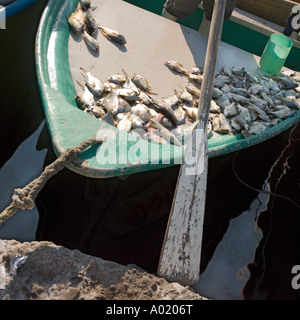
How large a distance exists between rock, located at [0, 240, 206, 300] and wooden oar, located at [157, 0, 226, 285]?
15 cm

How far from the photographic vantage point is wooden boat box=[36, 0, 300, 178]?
117 inches

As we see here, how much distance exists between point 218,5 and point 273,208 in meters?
2.22

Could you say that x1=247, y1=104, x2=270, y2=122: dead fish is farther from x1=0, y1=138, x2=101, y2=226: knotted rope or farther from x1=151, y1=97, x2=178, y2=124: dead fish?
x1=0, y1=138, x2=101, y2=226: knotted rope

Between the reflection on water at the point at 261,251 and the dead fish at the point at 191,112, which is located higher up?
the dead fish at the point at 191,112

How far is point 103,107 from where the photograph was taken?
3.44 m

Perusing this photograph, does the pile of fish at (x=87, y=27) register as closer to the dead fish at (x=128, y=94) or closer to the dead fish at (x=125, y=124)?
the dead fish at (x=128, y=94)

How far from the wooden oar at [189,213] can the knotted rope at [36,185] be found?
84 cm

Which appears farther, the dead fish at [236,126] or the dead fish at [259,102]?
the dead fish at [259,102]

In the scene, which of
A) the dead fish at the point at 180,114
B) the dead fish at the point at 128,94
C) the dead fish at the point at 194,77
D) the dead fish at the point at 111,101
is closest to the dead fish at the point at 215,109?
the dead fish at the point at 180,114

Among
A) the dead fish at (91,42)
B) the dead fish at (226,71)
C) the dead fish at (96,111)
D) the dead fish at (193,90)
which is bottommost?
the dead fish at (96,111)

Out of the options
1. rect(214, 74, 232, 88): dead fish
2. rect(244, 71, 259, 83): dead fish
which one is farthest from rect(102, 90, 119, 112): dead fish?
rect(244, 71, 259, 83): dead fish

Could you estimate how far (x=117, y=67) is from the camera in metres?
3.97

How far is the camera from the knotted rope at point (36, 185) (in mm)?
2590
